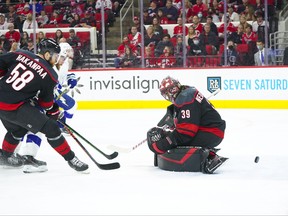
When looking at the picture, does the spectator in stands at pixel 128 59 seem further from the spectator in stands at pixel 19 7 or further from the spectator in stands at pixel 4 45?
the spectator in stands at pixel 19 7

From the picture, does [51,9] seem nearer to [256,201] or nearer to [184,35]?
[184,35]

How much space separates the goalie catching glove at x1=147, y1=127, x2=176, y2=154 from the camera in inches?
205

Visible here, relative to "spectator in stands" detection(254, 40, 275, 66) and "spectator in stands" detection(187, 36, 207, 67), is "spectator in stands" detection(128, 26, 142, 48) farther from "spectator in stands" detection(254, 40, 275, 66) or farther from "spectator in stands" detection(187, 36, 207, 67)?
"spectator in stands" detection(254, 40, 275, 66)

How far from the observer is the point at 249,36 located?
10336 millimetres

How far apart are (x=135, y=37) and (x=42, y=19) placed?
1694 millimetres

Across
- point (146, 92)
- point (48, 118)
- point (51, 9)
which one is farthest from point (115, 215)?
point (51, 9)

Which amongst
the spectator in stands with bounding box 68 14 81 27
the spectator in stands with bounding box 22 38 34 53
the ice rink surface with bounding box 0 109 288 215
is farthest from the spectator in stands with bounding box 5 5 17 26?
the ice rink surface with bounding box 0 109 288 215

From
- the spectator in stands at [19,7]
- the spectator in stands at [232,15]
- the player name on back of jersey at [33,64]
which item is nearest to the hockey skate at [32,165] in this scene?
the player name on back of jersey at [33,64]

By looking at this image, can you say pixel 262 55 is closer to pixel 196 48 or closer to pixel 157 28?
pixel 196 48

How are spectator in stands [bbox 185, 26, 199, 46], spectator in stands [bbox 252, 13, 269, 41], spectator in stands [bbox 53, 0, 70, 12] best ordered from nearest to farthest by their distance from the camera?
spectator in stands [bbox 252, 13, 269, 41] < spectator in stands [bbox 185, 26, 199, 46] < spectator in stands [bbox 53, 0, 70, 12]

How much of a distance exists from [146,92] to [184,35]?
1011 mm

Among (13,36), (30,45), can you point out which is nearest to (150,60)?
(30,45)

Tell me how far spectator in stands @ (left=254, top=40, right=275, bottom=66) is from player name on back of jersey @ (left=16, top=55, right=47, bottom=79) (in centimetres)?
565

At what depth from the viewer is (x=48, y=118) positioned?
16.6 feet
